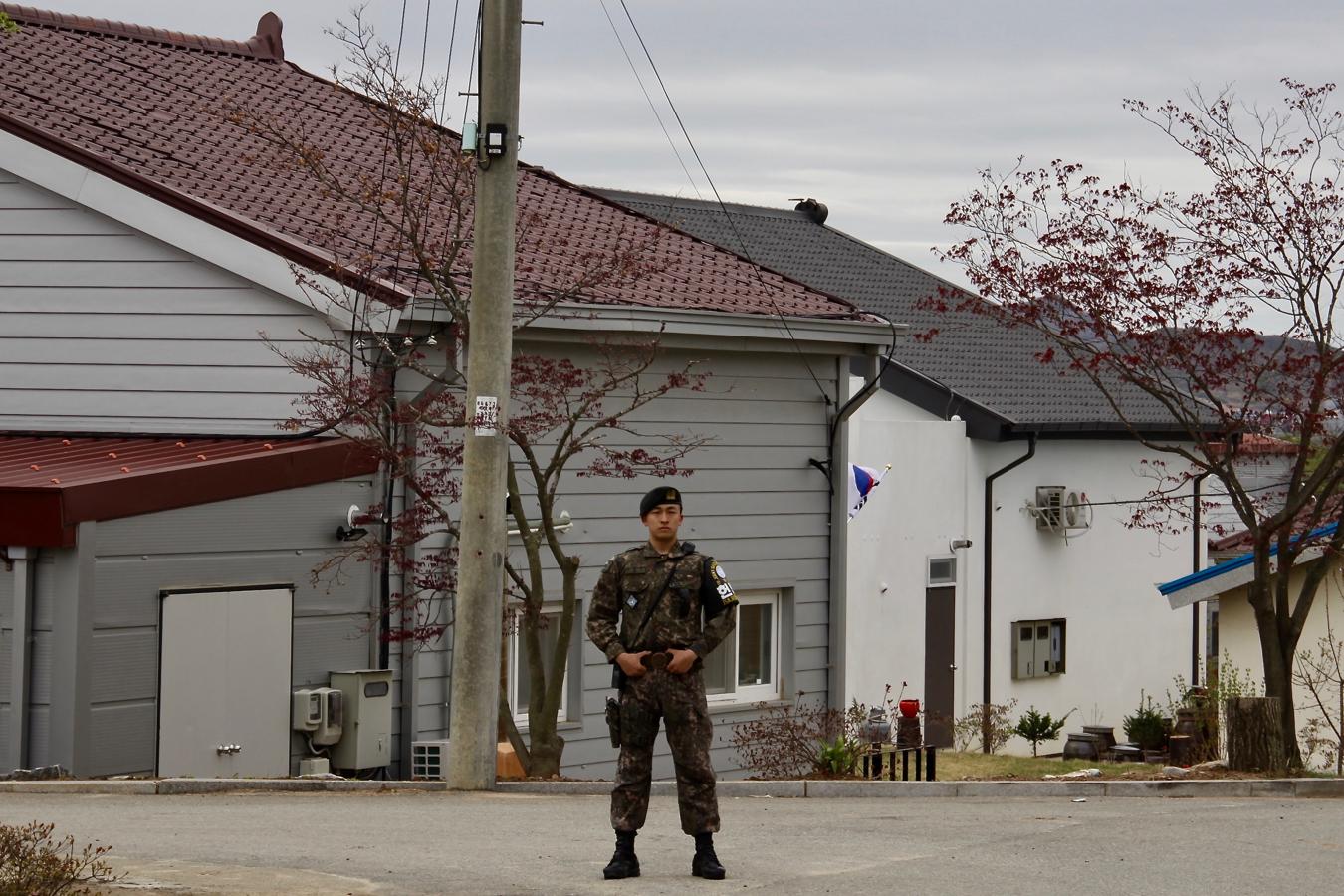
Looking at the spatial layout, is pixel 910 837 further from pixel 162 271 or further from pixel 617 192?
pixel 617 192

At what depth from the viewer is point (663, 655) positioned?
8.55m

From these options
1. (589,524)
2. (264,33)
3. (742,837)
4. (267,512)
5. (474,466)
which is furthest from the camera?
(264,33)

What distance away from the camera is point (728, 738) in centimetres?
1822

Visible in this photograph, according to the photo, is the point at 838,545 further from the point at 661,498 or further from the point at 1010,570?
the point at 661,498

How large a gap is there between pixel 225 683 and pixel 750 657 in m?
6.27

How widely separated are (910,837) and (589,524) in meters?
7.04

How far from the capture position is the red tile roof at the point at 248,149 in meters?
16.1

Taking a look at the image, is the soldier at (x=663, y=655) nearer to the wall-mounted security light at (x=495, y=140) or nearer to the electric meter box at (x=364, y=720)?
the wall-mounted security light at (x=495, y=140)

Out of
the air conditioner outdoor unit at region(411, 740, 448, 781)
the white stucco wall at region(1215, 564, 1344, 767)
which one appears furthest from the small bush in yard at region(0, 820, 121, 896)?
the white stucco wall at region(1215, 564, 1344, 767)

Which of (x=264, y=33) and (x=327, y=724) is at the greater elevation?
(x=264, y=33)

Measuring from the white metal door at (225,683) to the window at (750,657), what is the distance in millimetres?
5075

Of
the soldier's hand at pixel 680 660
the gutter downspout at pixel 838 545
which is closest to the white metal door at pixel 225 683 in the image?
the soldier's hand at pixel 680 660

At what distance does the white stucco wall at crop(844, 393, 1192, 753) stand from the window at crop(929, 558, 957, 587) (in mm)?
108

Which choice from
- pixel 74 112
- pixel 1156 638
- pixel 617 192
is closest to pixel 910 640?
pixel 1156 638
